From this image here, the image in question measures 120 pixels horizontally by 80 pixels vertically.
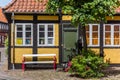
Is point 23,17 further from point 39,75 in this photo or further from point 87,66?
point 87,66

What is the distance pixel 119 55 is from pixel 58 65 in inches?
145

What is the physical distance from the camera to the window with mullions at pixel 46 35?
23000 millimetres

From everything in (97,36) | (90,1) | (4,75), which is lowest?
(4,75)

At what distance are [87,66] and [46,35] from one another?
5.40 m

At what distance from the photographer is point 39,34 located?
23.1m

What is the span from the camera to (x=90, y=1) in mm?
17844

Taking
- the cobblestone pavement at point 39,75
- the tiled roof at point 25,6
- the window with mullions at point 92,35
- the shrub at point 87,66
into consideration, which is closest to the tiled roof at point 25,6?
the tiled roof at point 25,6

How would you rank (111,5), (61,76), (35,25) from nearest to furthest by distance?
(111,5) → (61,76) → (35,25)

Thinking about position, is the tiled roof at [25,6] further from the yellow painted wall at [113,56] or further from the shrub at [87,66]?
the shrub at [87,66]

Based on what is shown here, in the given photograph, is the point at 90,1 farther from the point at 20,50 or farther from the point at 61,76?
the point at 20,50

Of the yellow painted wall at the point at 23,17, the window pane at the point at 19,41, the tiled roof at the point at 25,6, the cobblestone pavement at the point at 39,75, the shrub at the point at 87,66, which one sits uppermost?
the tiled roof at the point at 25,6

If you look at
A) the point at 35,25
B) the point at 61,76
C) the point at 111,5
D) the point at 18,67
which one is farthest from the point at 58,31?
the point at 111,5

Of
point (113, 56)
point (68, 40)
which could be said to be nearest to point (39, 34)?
point (68, 40)

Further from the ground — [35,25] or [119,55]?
[35,25]
